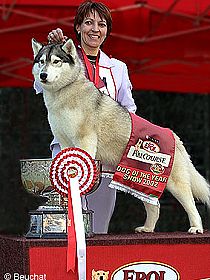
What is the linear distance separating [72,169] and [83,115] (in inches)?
11.1

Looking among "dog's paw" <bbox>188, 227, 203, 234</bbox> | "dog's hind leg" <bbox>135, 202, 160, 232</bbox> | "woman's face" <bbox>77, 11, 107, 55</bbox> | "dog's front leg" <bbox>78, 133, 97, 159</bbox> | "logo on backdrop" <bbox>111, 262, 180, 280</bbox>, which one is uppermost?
"woman's face" <bbox>77, 11, 107, 55</bbox>

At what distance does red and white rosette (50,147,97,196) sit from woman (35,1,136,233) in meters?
0.38

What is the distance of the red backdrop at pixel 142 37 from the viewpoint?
4.96 metres

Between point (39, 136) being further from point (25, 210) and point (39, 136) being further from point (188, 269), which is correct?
point (188, 269)

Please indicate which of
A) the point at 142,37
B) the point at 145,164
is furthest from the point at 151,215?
the point at 142,37

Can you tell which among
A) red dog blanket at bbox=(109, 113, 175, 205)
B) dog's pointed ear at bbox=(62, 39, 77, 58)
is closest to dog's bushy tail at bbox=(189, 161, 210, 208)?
red dog blanket at bbox=(109, 113, 175, 205)

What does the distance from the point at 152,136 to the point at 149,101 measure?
3366mm

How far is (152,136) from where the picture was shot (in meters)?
2.91

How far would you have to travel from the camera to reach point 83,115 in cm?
283

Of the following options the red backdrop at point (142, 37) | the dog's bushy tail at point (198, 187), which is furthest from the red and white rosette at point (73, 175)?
the red backdrop at point (142, 37)

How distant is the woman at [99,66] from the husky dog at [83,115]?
14 cm

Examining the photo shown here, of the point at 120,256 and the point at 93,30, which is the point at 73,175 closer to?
the point at 120,256

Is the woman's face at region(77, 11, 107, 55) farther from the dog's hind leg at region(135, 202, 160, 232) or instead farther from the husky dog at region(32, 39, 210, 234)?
the dog's hind leg at region(135, 202, 160, 232)

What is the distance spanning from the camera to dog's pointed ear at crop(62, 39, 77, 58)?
280cm
